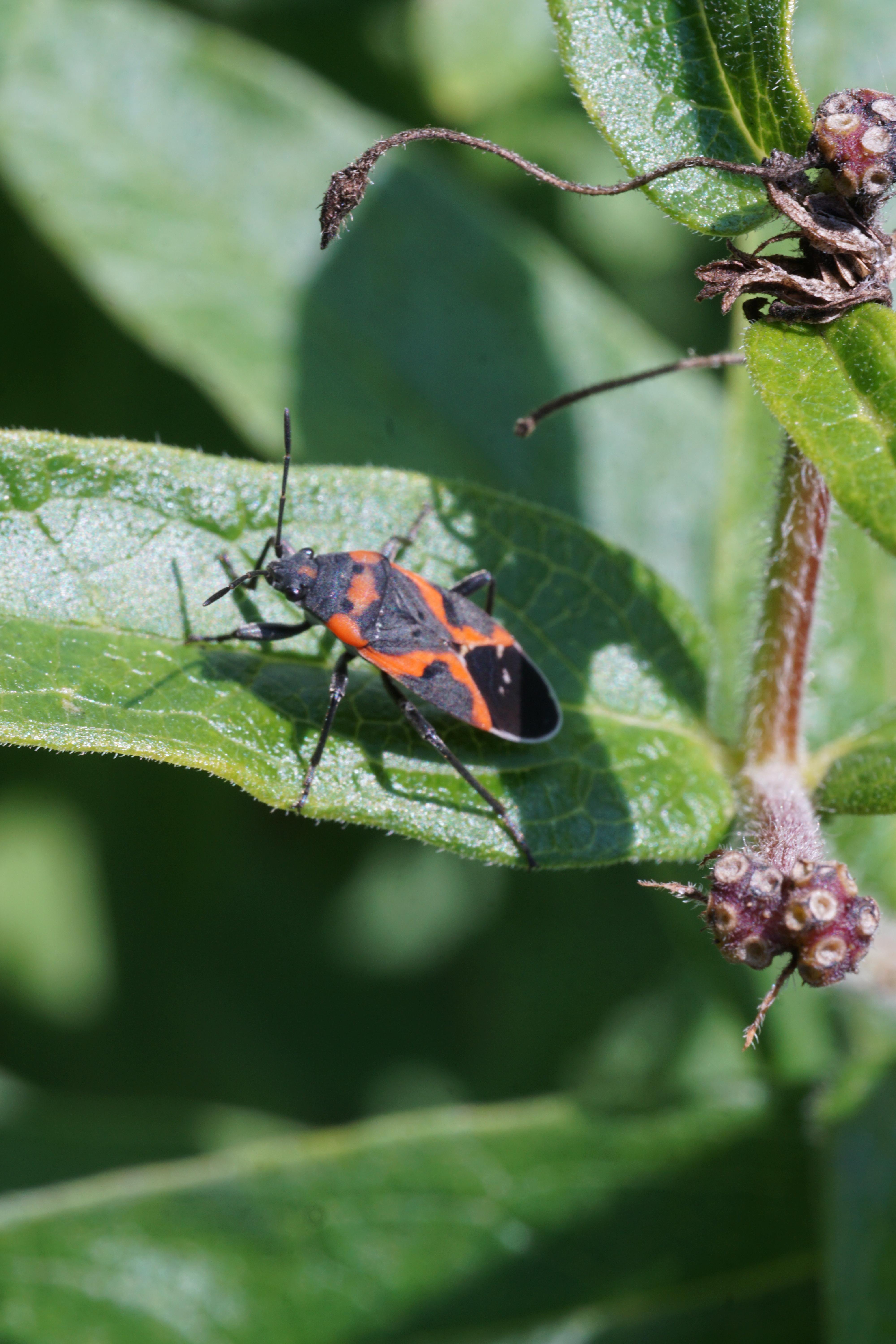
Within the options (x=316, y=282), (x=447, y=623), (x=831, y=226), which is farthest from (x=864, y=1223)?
(x=316, y=282)

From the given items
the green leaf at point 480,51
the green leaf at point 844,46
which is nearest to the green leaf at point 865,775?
the green leaf at point 844,46

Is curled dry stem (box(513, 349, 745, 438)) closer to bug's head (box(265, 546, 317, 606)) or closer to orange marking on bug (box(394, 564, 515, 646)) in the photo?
orange marking on bug (box(394, 564, 515, 646))

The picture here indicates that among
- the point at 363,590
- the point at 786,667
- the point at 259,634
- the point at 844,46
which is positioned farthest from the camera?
the point at 844,46

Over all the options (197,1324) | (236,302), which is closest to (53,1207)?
(197,1324)

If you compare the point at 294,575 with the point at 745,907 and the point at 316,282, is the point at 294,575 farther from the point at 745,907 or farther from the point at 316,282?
the point at 316,282

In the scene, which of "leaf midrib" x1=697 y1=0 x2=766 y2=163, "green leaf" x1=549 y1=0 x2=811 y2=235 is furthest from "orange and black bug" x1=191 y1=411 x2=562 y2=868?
"leaf midrib" x1=697 y1=0 x2=766 y2=163

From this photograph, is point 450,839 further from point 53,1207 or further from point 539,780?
point 53,1207
